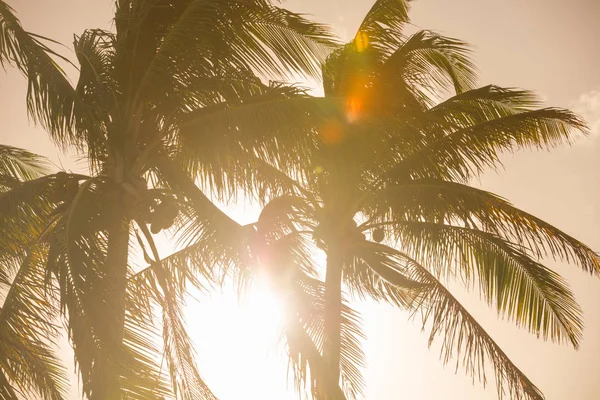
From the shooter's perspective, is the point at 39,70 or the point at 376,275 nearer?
the point at 39,70

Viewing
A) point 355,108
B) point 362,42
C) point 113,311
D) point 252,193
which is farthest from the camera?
point 362,42

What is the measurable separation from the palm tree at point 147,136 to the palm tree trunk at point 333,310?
166 cm

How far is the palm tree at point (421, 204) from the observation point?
817cm

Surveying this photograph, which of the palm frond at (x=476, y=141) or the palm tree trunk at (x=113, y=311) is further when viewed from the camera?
the palm frond at (x=476, y=141)

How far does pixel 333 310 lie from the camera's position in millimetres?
8328

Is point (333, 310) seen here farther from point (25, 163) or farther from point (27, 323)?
point (25, 163)

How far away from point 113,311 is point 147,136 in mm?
2094

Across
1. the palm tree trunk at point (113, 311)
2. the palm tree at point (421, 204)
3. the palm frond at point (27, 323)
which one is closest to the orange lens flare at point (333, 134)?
the palm tree at point (421, 204)

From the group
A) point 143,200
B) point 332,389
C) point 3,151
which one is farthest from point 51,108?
point 332,389

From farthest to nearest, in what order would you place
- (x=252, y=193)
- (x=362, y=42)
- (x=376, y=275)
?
(x=376, y=275) < (x=362, y=42) < (x=252, y=193)

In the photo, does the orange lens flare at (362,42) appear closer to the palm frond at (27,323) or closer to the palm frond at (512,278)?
the palm frond at (512,278)

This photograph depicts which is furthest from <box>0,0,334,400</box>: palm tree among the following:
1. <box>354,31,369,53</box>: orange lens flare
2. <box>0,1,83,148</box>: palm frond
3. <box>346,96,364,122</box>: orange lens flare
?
<box>354,31,369,53</box>: orange lens flare

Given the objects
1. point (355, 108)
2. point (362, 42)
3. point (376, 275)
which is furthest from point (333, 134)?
point (376, 275)

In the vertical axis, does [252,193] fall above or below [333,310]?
above
